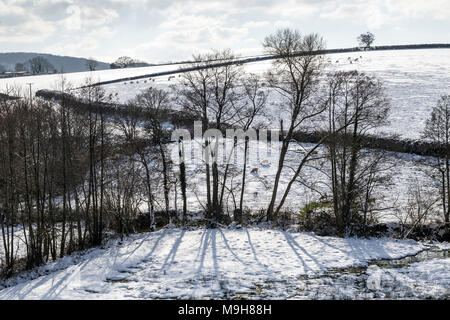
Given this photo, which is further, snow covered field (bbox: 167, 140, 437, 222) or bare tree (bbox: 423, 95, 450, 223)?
snow covered field (bbox: 167, 140, 437, 222)

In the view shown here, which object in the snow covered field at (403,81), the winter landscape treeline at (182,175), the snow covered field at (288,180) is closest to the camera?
the winter landscape treeline at (182,175)

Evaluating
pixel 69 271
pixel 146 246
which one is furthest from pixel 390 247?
pixel 69 271

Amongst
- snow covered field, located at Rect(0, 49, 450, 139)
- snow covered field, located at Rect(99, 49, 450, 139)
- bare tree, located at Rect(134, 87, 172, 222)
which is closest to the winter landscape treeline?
bare tree, located at Rect(134, 87, 172, 222)

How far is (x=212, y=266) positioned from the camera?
14.3 metres

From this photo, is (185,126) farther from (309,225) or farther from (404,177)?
(404,177)

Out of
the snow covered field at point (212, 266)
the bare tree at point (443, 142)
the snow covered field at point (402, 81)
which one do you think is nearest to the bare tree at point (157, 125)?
the snow covered field at point (212, 266)

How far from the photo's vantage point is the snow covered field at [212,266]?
1200 centimetres

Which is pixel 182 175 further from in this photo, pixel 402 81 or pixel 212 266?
pixel 402 81

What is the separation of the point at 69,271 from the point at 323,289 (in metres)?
10.0

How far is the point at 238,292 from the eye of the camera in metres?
11.8

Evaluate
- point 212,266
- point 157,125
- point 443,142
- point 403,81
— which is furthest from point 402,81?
point 212,266

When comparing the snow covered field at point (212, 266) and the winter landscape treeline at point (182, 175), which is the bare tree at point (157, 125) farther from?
the snow covered field at point (212, 266)

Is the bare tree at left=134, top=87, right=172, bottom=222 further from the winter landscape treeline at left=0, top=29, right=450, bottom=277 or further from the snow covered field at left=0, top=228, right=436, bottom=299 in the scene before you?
the snow covered field at left=0, top=228, right=436, bottom=299

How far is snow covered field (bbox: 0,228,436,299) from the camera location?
12.0 m
